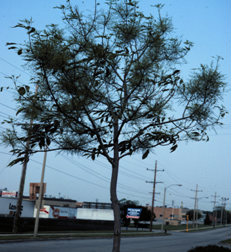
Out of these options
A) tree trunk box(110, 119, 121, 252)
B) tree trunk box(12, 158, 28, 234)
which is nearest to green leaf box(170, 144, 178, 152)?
tree trunk box(110, 119, 121, 252)

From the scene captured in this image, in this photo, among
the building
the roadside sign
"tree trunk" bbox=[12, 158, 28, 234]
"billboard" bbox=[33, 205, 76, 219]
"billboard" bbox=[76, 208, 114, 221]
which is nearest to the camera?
"tree trunk" bbox=[12, 158, 28, 234]

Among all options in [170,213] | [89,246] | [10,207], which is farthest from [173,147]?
[170,213]

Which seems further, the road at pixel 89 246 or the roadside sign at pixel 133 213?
the roadside sign at pixel 133 213

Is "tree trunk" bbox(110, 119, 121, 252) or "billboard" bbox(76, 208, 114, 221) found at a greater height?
"tree trunk" bbox(110, 119, 121, 252)

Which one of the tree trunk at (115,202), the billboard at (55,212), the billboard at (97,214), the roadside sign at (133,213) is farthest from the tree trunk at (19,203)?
the billboard at (97,214)

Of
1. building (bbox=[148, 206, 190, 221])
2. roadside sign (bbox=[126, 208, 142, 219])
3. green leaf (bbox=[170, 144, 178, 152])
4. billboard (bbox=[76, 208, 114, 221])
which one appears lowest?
building (bbox=[148, 206, 190, 221])

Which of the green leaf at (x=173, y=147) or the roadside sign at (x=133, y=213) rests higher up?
the green leaf at (x=173, y=147)

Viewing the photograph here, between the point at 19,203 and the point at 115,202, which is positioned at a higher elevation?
the point at 115,202

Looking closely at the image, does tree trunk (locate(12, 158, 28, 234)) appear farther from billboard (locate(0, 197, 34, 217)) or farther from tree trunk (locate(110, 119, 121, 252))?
tree trunk (locate(110, 119, 121, 252))

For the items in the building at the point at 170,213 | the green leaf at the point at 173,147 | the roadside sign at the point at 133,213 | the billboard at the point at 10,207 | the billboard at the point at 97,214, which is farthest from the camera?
the building at the point at 170,213

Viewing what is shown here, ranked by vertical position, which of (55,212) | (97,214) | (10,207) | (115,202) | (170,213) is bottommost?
(170,213)

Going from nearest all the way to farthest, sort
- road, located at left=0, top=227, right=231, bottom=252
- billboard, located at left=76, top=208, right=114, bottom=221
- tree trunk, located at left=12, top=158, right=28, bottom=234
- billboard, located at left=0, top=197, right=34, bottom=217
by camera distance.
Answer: road, located at left=0, top=227, right=231, bottom=252 → tree trunk, located at left=12, top=158, right=28, bottom=234 → billboard, located at left=0, top=197, right=34, bottom=217 → billboard, located at left=76, top=208, right=114, bottom=221

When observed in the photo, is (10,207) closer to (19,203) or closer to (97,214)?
(19,203)

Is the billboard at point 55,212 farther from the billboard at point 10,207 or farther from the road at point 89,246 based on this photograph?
the road at point 89,246
